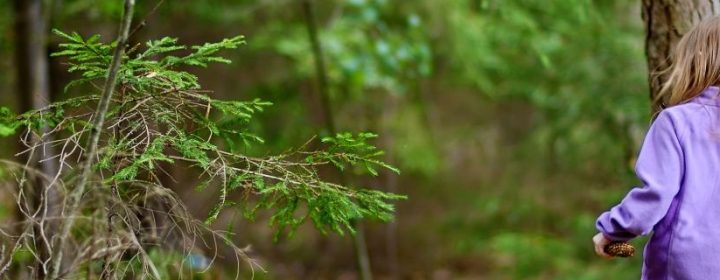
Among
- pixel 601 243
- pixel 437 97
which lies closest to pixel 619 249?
pixel 601 243

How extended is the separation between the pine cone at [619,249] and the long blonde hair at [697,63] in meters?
0.49

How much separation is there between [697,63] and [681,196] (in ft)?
1.39

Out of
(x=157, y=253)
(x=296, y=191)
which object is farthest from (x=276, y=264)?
(x=296, y=191)

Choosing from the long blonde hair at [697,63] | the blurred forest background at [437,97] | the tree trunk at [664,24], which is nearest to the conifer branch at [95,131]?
the long blonde hair at [697,63]

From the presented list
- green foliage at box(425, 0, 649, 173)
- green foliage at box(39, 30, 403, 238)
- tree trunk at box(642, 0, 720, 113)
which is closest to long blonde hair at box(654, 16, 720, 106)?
tree trunk at box(642, 0, 720, 113)

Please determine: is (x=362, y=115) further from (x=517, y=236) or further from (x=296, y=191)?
(x=296, y=191)

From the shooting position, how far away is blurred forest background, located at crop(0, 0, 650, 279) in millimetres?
6266

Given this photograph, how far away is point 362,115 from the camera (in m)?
9.52

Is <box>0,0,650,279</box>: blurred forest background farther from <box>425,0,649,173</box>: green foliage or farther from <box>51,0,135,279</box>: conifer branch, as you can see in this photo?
<box>51,0,135,279</box>: conifer branch

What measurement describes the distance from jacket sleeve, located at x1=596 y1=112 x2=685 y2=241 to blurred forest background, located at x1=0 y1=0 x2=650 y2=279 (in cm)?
191

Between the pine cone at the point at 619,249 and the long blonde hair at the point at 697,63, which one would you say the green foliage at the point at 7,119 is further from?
the long blonde hair at the point at 697,63

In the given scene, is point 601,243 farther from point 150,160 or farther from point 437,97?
point 437,97

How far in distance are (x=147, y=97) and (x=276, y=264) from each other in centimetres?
825

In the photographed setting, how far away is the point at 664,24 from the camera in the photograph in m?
2.91
